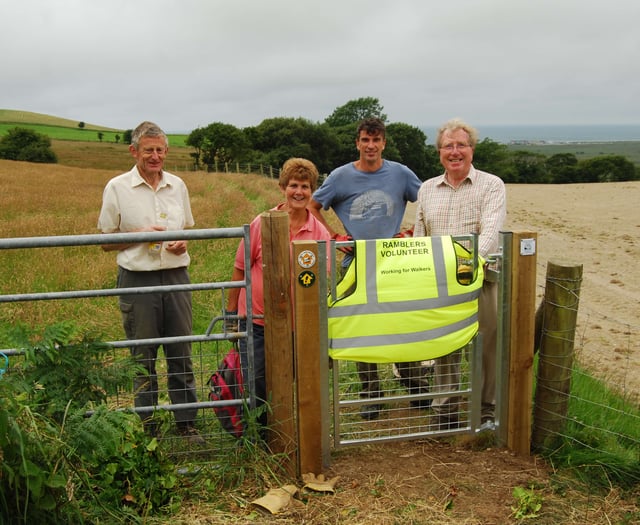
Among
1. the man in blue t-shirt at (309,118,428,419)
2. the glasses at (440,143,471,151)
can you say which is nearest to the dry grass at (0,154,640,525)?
the man in blue t-shirt at (309,118,428,419)

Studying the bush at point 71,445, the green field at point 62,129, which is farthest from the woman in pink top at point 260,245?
the green field at point 62,129

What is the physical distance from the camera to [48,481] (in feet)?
9.04

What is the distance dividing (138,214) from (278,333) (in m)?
1.39

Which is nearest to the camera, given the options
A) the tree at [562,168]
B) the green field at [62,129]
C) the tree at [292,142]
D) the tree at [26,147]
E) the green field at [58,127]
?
the tree at [292,142]

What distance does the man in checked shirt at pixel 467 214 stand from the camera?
14.2 ft

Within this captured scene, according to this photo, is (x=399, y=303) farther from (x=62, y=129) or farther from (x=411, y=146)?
(x=62, y=129)

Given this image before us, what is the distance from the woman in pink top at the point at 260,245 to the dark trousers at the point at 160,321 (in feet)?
1.50

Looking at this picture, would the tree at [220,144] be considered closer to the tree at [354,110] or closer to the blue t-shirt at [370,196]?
the tree at [354,110]

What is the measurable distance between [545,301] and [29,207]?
68.6 feet

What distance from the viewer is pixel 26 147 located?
72.3 m

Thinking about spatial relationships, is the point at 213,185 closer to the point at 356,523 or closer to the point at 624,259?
the point at 624,259

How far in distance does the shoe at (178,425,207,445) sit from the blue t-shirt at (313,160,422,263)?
2.02m

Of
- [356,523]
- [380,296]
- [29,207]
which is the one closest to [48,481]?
[356,523]

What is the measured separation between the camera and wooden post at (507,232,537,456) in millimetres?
3957
